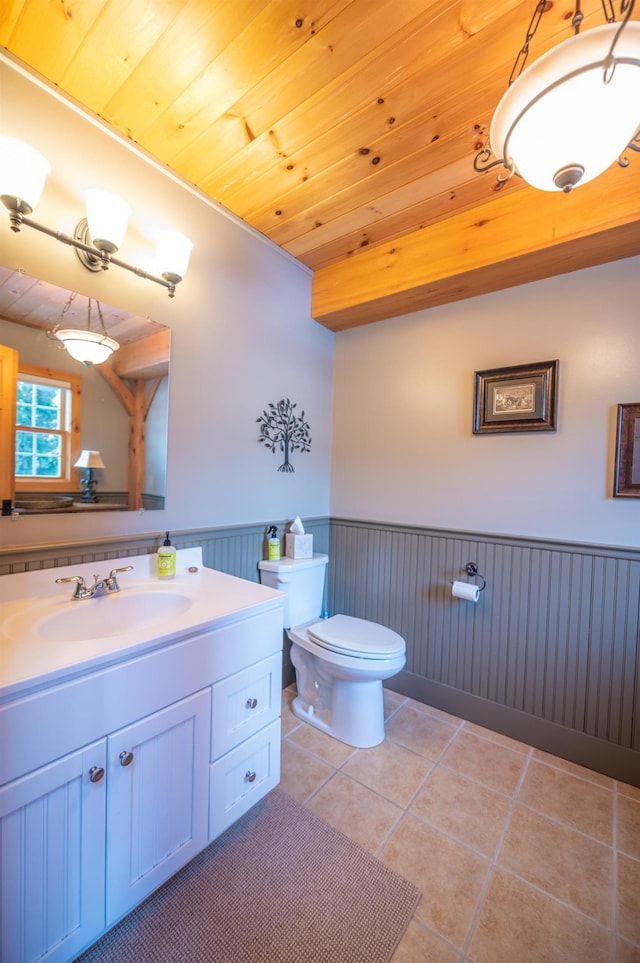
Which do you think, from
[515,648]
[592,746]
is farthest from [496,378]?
[592,746]

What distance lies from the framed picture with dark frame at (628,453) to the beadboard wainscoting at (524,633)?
26 centimetres

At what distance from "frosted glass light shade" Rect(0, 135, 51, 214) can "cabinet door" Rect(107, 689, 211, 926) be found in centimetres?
145

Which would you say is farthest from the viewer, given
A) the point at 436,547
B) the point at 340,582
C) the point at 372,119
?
the point at 340,582

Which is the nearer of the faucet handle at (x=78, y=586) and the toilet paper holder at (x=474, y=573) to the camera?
the faucet handle at (x=78, y=586)

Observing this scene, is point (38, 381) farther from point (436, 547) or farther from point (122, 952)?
point (436, 547)

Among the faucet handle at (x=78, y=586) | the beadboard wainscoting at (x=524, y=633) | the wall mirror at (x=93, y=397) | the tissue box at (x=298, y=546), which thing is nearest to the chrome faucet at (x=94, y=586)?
the faucet handle at (x=78, y=586)

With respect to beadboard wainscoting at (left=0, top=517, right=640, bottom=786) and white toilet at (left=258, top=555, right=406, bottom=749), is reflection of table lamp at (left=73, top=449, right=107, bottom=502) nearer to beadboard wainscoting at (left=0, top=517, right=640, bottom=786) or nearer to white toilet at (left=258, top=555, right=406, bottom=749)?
beadboard wainscoting at (left=0, top=517, right=640, bottom=786)

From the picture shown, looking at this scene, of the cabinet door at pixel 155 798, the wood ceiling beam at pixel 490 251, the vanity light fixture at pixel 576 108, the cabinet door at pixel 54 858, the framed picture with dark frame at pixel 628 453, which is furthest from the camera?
the framed picture with dark frame at pixel 628 453

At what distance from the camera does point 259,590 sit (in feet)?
4.43

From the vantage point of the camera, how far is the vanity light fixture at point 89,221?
1.04 m

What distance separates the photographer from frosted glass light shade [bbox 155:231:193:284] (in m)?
1.40

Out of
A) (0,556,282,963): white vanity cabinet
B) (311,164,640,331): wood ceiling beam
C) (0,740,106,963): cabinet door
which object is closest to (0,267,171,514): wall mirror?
(0,556,282,963): white vanity cabinet

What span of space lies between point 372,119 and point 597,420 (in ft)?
4.76

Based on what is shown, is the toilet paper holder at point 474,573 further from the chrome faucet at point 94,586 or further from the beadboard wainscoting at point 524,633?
the chrome faucet at point 94,586
